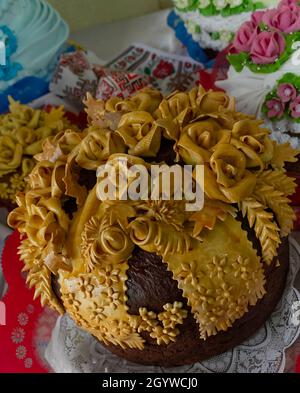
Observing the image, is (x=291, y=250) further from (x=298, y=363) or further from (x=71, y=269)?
(x=71, y=269)

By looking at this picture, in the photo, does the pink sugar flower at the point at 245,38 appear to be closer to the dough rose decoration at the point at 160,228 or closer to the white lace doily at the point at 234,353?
the dough rose decoration at the point at 160,228

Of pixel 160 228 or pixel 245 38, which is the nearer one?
pixel 160 228

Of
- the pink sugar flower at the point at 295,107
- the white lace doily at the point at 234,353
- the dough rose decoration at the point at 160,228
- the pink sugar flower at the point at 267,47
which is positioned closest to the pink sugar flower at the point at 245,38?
the pink sugar flower at the point at 267,47

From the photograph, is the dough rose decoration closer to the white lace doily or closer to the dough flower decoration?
the white lace doily

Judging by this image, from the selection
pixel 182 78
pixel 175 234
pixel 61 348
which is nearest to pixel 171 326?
pixel 175 234

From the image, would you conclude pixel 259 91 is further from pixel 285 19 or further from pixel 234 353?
pixel 234 353

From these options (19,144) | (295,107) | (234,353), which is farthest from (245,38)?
(234,353)

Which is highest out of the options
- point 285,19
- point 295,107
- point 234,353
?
point 285,19
